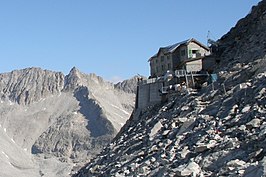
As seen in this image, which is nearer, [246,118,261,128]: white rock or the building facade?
[246,118,261,128]: white rock

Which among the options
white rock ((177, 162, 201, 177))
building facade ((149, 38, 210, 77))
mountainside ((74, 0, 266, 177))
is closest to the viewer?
white rock ((177, 162, 201, 177))

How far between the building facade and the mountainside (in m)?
4.59

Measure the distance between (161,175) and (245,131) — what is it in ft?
15.7

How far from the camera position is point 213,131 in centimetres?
3231

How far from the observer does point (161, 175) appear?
30.1 m

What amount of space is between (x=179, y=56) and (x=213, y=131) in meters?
28.8

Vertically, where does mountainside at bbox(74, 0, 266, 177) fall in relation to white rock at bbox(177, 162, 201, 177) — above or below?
above

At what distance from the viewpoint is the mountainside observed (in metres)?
27.5

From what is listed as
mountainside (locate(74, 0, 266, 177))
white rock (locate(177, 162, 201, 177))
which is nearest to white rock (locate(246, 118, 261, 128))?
mountainside (locate(74, 0, 266, 177))

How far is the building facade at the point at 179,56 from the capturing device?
56.2m

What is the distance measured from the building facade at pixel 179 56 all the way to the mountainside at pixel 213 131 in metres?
4.59

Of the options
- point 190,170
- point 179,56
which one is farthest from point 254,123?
point 179,56

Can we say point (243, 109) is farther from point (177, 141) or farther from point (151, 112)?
point (151, 112)

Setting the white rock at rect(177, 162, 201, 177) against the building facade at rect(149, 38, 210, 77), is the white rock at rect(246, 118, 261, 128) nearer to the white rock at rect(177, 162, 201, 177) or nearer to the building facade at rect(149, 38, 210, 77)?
the white rock at rect(177, 162, 201, 177)
